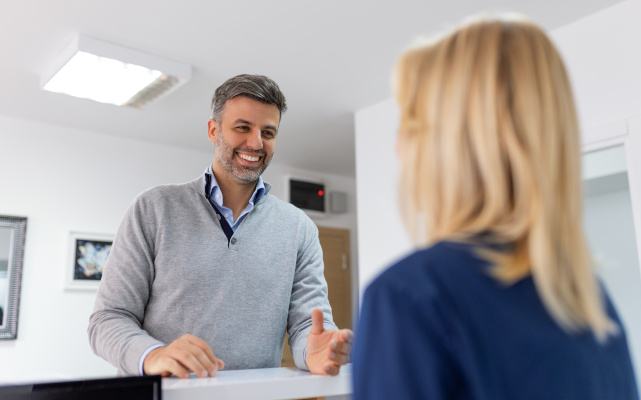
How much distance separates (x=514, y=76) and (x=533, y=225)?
0.15 meters

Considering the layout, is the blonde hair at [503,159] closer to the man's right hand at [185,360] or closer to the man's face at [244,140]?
the man's right hand at [185,360]

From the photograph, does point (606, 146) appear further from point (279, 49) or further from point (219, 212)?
point (219, 212)

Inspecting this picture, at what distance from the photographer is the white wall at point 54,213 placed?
12.6 feet

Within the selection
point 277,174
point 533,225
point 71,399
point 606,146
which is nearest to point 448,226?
point 533,225

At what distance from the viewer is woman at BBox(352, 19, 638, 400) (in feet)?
1.66

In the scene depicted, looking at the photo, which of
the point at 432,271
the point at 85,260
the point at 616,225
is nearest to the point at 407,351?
the point at 432,271

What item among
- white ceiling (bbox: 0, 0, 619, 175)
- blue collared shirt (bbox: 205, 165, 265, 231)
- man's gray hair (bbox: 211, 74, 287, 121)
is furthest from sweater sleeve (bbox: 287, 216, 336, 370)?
white ceiling (bbox: 0, 0, 619, 175)

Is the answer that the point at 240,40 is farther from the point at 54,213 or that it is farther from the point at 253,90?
the point at 54,213

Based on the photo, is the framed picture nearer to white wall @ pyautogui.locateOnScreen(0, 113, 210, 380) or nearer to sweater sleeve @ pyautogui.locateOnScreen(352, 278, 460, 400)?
white wall @ pyautogui.locateOnScreen(0, 113, 210, 380)

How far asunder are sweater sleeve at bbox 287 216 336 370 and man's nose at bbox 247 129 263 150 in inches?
9.1

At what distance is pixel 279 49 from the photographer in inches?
120

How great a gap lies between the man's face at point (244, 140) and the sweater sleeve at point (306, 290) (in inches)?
8.1

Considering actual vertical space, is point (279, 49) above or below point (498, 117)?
above

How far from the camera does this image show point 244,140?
153 centimetres
